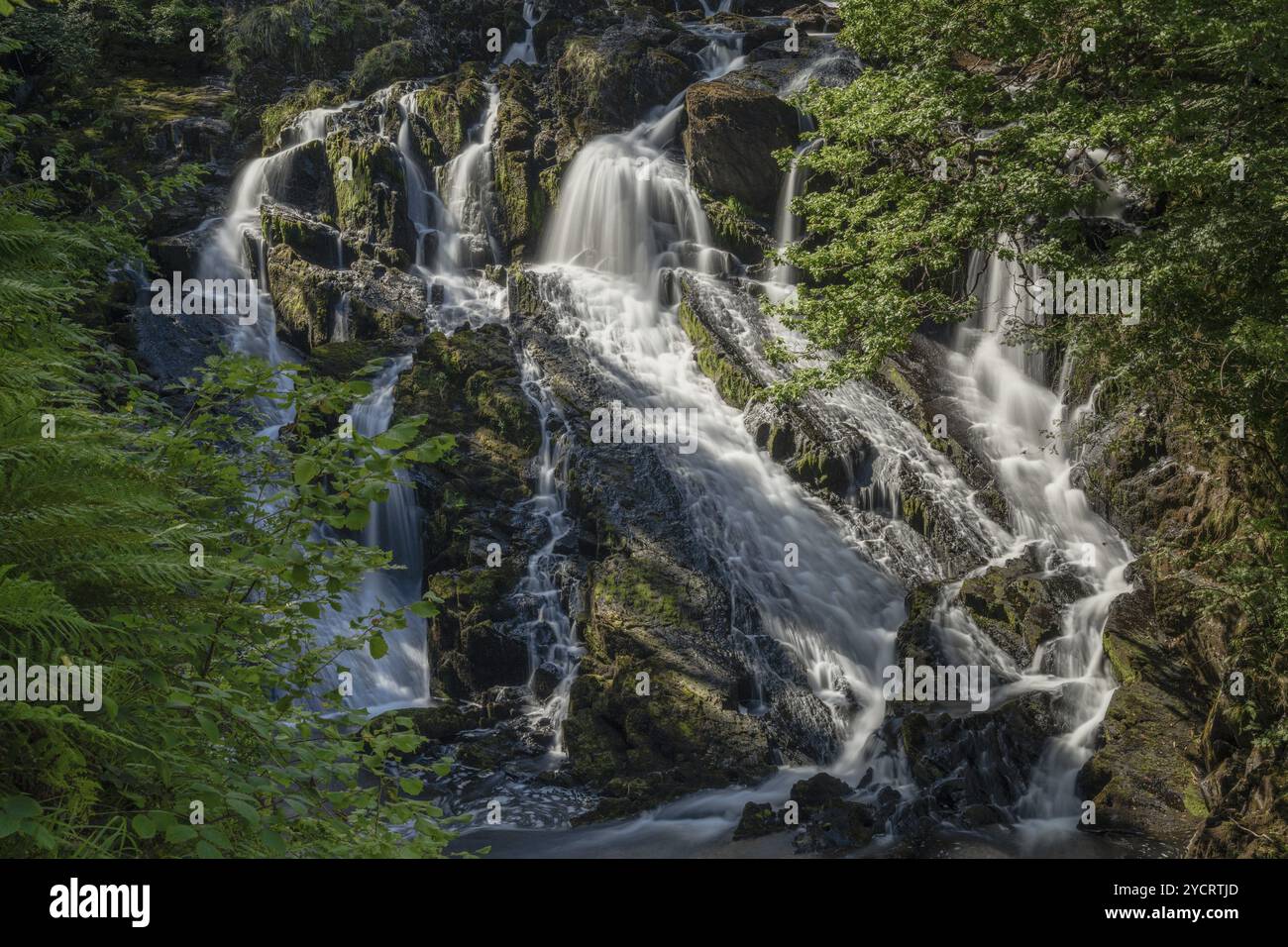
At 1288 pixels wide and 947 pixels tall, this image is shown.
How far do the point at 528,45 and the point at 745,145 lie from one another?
9.56 meters

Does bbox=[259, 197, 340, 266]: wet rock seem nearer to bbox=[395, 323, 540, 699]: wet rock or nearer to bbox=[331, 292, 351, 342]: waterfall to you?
bbox=[331, 292, 351, 342]: waterfall

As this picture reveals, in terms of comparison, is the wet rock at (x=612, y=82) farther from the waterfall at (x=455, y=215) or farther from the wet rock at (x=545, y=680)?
the wet rock at (x=545, y=680)

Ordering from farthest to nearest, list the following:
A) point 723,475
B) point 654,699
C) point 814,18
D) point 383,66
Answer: point 814,18, point 383,66, point 723,475, point 654,699

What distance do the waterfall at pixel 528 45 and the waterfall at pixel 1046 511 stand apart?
1523 cm

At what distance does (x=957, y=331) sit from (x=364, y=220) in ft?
45.6

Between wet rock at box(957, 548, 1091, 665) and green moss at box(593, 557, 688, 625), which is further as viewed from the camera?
green moss at box(593, 557, 688, 625)

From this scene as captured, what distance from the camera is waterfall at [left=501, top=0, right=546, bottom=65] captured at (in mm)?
28231

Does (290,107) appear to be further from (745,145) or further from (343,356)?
(745,145)

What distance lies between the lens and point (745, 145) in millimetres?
22641

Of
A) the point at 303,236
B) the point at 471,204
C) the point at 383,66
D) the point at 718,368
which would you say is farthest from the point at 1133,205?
the point at 383,66

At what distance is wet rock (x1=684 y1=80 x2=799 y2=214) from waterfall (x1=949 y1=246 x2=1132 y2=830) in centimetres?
552

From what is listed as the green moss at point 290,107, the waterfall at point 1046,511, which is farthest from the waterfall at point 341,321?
the waterfall at point 1046,511

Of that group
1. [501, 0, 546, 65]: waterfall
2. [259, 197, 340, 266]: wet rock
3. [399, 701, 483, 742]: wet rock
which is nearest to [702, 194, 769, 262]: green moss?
[259, 197, 340, 266]: wet rock
